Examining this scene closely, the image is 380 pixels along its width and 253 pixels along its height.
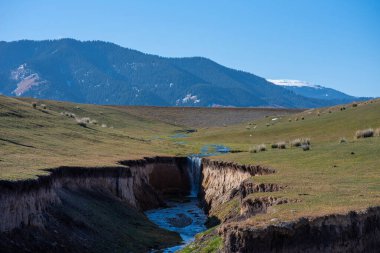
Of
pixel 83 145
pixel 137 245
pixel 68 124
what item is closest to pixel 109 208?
pixel 137 245

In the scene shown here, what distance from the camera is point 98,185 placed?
42188mm

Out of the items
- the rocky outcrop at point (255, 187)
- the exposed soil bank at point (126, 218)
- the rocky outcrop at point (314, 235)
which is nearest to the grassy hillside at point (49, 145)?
the exposed soil bank at point (126, 218)

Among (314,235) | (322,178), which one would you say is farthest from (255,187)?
(314,235)

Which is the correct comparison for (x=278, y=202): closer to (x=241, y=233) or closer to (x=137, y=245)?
(x=241, y=233)

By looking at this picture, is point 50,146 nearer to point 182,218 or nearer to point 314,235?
point 182,218

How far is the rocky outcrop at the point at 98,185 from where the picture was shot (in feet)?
91.0

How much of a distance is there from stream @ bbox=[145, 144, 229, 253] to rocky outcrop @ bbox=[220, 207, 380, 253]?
42.2ft

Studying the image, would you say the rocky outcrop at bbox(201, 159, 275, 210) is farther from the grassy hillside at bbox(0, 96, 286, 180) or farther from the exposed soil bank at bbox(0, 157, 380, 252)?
the grassy hillside at bbox(0, 96, 286, 180)

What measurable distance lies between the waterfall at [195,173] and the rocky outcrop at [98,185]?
58cm

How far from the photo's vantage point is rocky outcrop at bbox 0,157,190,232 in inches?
1092

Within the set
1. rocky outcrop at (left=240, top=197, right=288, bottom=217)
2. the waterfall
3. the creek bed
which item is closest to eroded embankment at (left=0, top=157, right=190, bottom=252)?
the creek bed

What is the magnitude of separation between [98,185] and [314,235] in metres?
22.5

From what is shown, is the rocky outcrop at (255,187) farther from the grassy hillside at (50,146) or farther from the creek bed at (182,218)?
the grassy hillside at (50,146)

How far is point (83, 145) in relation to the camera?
5731 cm
